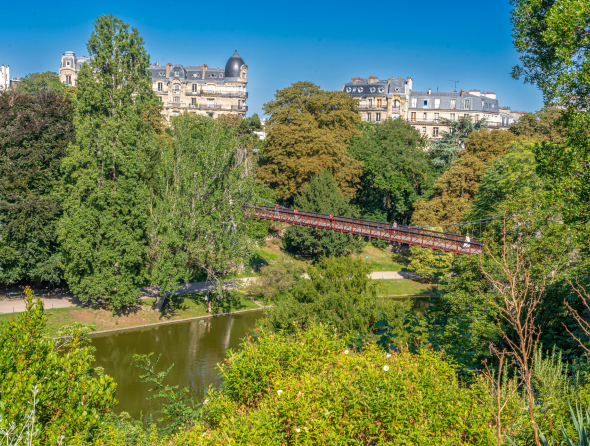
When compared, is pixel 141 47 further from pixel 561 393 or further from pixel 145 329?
pixel 561 393

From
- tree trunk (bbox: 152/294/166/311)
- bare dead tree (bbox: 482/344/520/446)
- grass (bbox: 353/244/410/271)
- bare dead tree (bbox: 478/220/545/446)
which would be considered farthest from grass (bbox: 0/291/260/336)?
bare dead tree (bbox: 482/344/520/446)

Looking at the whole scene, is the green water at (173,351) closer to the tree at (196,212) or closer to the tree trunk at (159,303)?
the tree trunk at (159,303)

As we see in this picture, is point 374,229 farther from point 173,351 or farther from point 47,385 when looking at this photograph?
point 47,385

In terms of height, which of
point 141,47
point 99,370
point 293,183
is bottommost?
point 99,370

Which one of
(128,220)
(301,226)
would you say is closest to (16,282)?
(128,220)

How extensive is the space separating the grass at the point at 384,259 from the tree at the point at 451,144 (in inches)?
420

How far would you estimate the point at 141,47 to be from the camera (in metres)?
23.6

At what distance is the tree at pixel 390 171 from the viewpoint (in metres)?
39.7

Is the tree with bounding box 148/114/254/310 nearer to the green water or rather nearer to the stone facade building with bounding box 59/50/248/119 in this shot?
the green water

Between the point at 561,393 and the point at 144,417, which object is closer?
the point at 561,393

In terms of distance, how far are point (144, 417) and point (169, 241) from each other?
10.0 metres

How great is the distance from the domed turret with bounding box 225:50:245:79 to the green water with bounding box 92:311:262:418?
177 feet

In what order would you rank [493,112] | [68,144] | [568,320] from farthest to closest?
[493,112], [68,144], [568,320]

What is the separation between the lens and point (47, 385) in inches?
212
